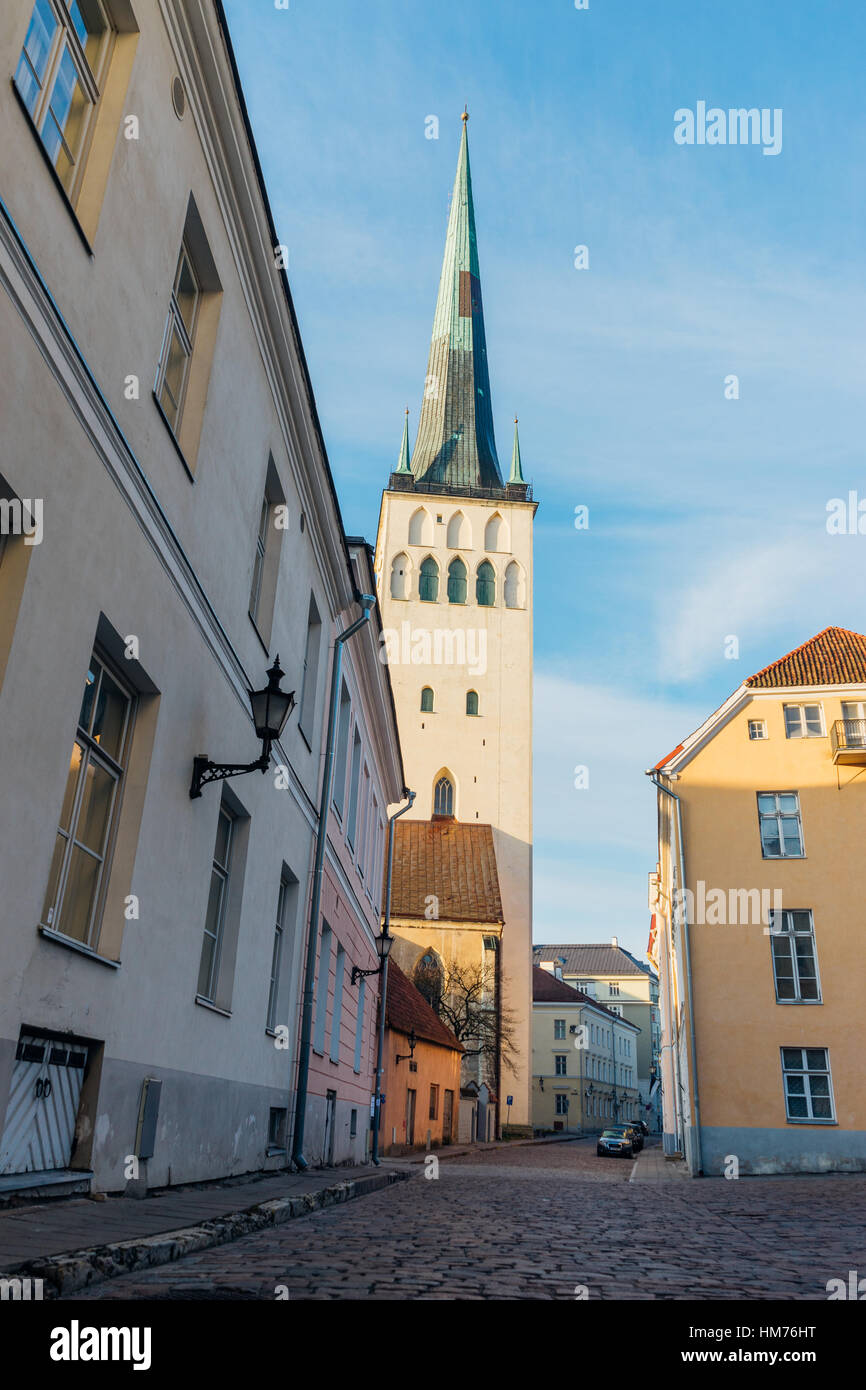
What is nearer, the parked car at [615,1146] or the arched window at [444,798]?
the parked car at [615,1146]

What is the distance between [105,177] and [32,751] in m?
3.67

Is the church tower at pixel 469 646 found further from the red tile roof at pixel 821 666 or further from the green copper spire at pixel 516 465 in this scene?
the red tile roof at pixel 821 666

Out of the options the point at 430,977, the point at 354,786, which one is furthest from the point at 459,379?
the point at 354,786

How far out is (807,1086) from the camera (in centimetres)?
2144

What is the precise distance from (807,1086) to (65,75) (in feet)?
70.0

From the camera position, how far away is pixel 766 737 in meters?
24.0

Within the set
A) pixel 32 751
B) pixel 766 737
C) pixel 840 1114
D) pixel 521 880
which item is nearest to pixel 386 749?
pixel 766 737

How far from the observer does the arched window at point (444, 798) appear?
181 ft

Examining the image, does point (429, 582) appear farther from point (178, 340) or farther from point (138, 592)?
point (138, 592)

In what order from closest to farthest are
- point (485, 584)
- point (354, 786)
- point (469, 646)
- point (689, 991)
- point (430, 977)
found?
point (354, 786)
point (689, 991)
point (430, 977)
point (469, 646)
point (485, 584)

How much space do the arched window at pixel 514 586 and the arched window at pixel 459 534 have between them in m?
2.75

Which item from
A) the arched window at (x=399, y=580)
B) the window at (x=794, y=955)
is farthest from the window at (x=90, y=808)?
the arched window at (x=399, y=580)

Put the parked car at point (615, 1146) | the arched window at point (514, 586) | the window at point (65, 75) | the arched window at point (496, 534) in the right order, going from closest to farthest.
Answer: the window at point (65, 75) → the parked car at point (615, 1146) → the arched window at point (514, 586) → the arched window at point (496, 534)
